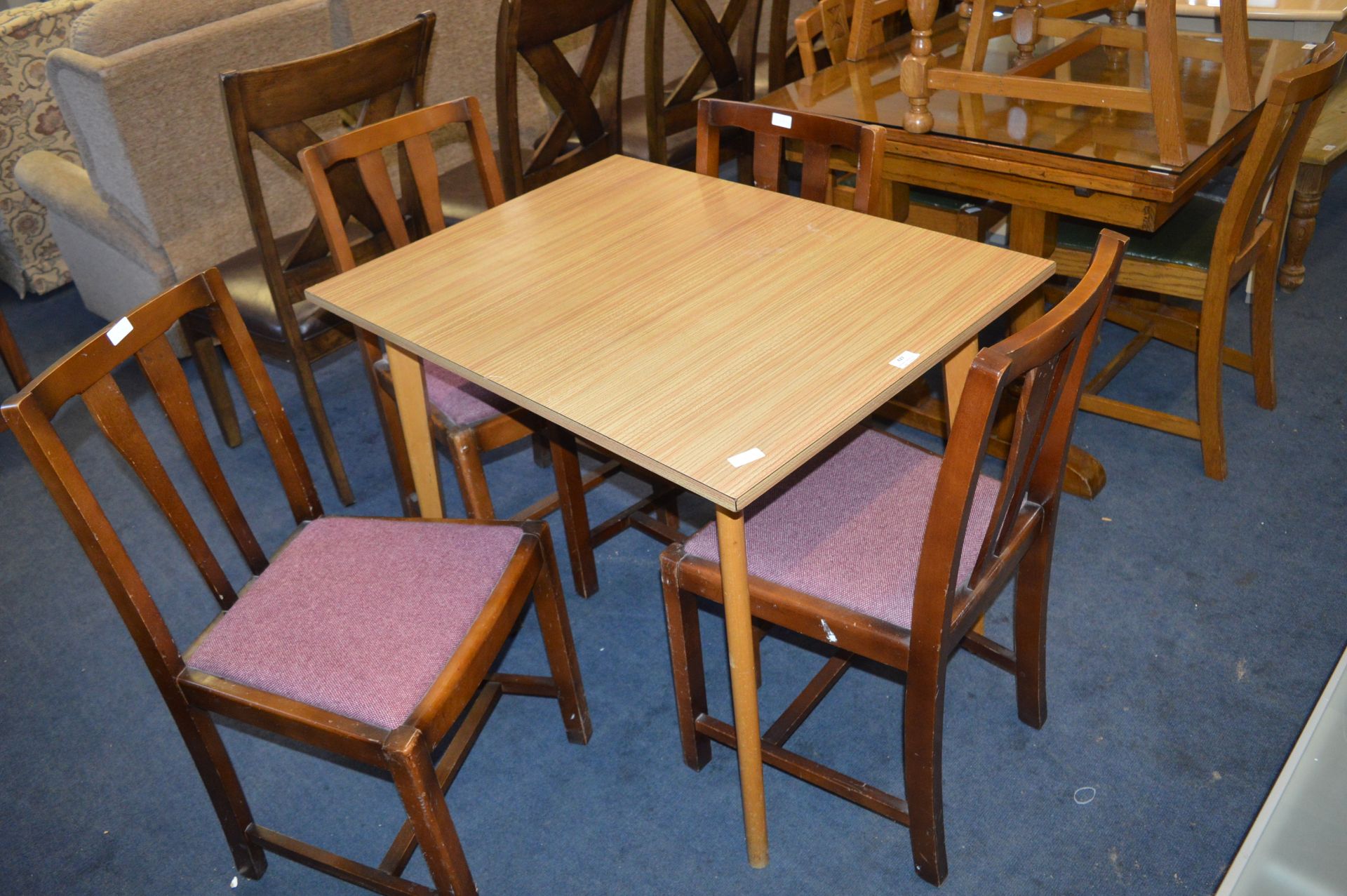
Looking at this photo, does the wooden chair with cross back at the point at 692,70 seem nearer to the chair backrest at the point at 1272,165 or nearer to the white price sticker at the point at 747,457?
the chair backrest at the point at 1272,165

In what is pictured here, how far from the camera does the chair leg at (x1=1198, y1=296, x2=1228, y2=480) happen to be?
7.10ft

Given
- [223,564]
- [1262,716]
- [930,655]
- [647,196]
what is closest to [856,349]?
[930,655]

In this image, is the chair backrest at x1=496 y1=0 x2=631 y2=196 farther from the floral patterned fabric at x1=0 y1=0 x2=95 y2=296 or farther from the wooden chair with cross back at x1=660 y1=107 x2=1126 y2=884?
the floral patterned fabric at x1=0 y1=0 x2=95 y2=296

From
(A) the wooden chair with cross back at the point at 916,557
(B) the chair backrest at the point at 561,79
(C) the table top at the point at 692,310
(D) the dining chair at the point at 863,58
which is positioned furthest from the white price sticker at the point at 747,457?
(B) the chair backrest at the point at 561,79

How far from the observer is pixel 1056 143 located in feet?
6.65

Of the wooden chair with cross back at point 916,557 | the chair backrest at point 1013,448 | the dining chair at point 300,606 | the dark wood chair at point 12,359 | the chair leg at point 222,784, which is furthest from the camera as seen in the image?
the dark wood chair at point 12,359

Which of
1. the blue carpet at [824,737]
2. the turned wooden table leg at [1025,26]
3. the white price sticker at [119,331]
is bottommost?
the blue carpet at [824,737]

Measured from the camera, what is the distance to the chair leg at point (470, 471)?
189 centimetres

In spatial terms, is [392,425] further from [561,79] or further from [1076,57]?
[1076,57]

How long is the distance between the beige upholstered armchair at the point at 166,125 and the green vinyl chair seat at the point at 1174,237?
1.77m

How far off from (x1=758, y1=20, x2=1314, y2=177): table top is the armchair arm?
1.49 m

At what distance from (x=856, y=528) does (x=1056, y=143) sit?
965 mm

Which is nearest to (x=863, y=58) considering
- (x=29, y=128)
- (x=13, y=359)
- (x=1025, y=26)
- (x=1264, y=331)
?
(x=1025, y=26)

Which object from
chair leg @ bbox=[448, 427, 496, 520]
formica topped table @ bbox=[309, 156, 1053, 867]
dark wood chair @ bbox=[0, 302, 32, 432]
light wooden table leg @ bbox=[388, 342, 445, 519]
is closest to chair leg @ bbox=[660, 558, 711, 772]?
formica topped table @ bbox=[309, 156, 1053, 867]
